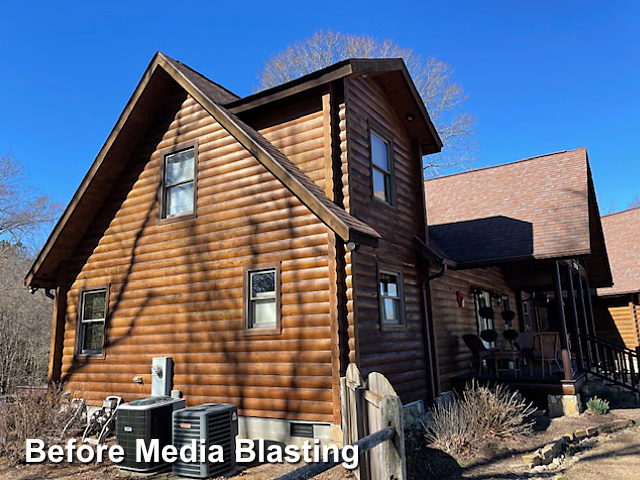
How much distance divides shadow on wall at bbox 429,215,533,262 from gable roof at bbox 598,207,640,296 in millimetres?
9193

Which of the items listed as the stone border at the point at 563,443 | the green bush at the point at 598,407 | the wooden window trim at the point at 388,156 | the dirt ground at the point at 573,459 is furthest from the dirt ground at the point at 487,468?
the wooden window trim at the point at 388,156

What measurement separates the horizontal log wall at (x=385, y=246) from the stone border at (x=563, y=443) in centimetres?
235

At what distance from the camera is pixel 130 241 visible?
1102cm

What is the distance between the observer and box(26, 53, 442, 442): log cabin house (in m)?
7.98

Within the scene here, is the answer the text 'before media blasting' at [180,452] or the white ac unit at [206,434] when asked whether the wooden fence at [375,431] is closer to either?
the text 'before media blasting' at [180,452]

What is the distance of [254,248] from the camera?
884 cm

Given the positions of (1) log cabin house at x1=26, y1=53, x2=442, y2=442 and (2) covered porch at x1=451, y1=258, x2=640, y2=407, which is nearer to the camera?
(1) log cabin house at x1=26, y1=53, x2=442, y2=442

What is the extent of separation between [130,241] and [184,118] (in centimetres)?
301

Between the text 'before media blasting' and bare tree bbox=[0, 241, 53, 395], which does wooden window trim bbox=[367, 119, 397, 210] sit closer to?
the text 'before media blasting'

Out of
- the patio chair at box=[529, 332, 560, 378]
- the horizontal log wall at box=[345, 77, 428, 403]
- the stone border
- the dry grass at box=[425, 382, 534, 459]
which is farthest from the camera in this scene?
the patio chair at box=[529, 332, 560, 378]

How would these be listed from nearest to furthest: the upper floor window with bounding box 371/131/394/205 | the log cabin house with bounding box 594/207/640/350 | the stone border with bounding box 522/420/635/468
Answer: the stone border with bounding box 522/420/635/468, the upper floor window with bounding box 371/131/394/205, the log cabin house with bounding box 594/207/640/350

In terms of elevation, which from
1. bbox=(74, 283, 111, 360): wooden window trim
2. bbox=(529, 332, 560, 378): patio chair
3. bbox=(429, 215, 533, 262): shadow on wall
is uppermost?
bbox=(429, 215, 533, 262): shadow on wall

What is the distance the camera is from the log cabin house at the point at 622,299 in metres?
19.5

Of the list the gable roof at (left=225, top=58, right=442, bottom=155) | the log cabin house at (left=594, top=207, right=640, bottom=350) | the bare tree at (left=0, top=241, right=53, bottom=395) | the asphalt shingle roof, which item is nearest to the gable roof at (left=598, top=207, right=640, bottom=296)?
the log cabin house at (left=594, top=207, right=640, bottom=350)
